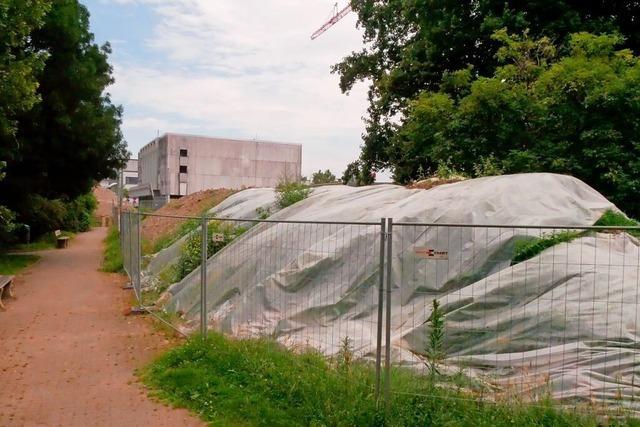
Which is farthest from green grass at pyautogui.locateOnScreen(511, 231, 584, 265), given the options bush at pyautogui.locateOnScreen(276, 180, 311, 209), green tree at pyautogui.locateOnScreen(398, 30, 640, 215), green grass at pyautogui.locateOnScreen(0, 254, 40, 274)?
green grass at pyautogui.locateOnScreen(0, 254, 40, 274)

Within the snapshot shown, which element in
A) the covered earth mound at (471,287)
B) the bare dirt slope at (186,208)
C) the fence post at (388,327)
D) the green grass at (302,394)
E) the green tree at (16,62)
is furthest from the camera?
the bare dirt slope at (186,208)

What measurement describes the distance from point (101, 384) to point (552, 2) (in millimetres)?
14801

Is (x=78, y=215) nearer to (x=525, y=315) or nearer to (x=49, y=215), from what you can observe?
(x=49, y=215)

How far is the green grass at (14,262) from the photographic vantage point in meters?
16.8

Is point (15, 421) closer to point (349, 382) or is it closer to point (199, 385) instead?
point (199, 385)

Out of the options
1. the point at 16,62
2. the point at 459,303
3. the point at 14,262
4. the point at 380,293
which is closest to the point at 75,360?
the point at 380,293

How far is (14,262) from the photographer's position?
18469 millimetres

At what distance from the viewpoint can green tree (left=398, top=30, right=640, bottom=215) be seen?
444 inches

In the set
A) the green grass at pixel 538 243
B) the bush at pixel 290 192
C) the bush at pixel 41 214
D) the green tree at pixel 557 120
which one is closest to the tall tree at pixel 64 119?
the bush at pixel 41 214

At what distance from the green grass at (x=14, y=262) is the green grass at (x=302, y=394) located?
12079mm

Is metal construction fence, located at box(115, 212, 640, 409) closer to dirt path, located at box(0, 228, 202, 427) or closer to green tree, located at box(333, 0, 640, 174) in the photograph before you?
dirt path, located at box(0, 228, 202, 427)

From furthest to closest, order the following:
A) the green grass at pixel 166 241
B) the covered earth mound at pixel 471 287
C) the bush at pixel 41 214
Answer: the bush at pixel 41 214 < the green grass at pixel 166 241 < the covered earth mound at pixel 471 287

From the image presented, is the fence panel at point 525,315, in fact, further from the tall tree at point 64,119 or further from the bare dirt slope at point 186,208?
the bare dirt slope at point 186,208

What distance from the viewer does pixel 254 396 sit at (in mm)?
5285
